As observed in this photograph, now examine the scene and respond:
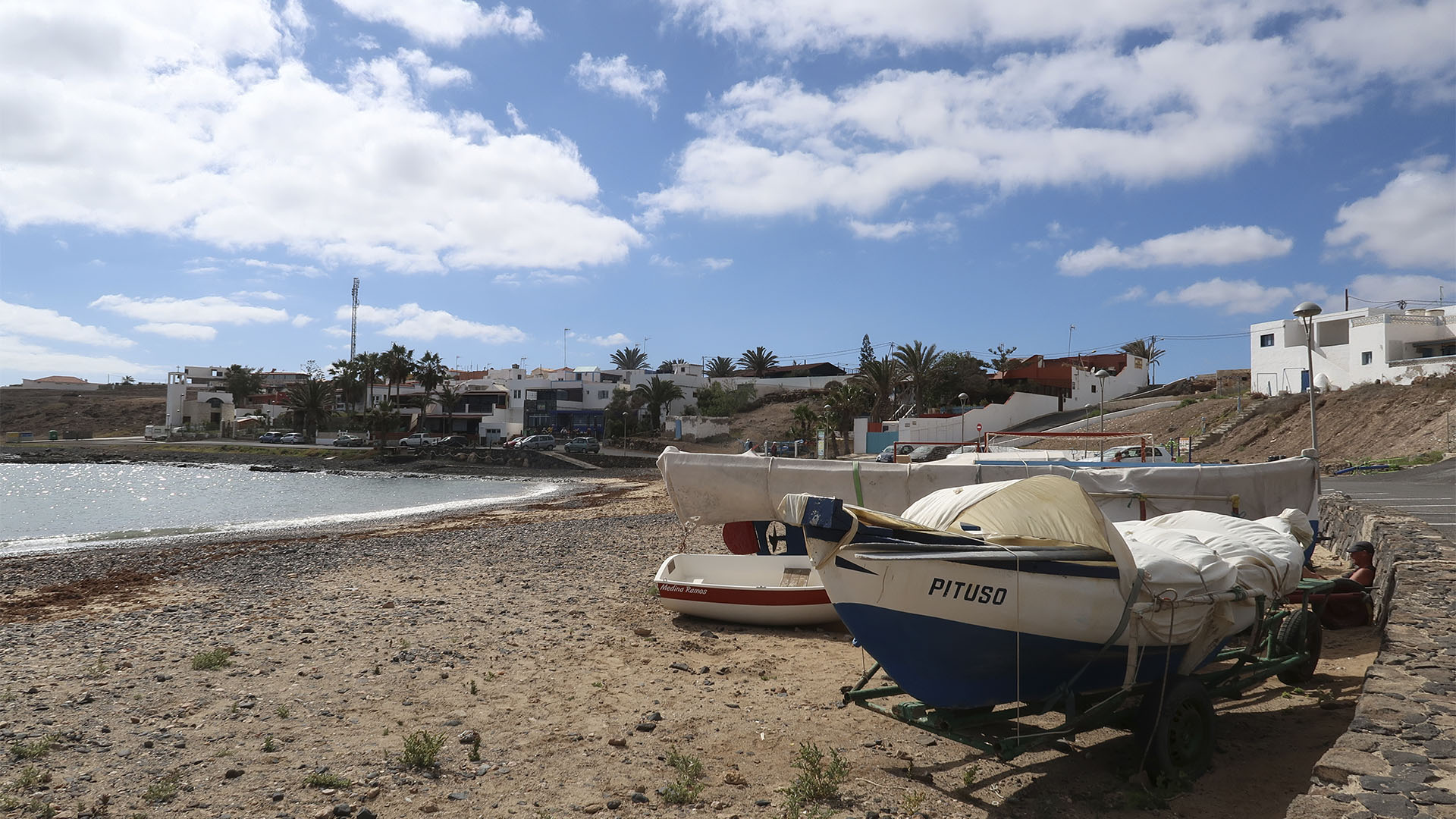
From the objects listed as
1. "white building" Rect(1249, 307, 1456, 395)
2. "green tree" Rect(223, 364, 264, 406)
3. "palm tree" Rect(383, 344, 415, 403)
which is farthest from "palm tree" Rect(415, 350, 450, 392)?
"white building" Rect(1249, 307, 1456, 395)

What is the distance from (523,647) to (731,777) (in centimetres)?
509

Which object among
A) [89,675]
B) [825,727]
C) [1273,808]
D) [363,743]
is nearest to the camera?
[1273,808]

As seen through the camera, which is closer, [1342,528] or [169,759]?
[169,759]

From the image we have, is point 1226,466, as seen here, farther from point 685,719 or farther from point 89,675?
point 89,675

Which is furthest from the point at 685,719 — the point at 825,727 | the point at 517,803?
the point at 517,803

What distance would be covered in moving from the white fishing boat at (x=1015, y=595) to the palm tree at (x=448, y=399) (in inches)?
3569

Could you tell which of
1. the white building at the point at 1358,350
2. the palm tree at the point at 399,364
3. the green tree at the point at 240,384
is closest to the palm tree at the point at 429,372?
the palm tree at the point at 399,364

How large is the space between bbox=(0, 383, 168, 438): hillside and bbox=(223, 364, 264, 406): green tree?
17.8 m

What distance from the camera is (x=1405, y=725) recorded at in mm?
5449

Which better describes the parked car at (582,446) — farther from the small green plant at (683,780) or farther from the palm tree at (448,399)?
the small green plant at (683,780)

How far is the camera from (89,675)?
9.79m

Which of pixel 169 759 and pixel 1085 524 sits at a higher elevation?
pixel 1085 524

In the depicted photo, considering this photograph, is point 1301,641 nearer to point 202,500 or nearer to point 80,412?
point 202,500

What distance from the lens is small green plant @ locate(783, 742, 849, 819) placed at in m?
6.26
